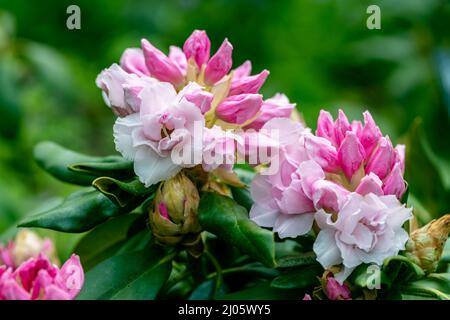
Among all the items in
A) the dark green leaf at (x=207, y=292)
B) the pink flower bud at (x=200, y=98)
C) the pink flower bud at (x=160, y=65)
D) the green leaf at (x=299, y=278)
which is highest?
the pink flower bud at (x=160, y=65)

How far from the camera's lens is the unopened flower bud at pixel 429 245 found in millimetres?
839

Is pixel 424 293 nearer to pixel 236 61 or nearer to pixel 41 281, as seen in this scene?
pixel 41 281

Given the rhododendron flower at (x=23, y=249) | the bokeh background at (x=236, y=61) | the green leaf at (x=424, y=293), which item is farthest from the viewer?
the bokeh background at (x=236, y=61)

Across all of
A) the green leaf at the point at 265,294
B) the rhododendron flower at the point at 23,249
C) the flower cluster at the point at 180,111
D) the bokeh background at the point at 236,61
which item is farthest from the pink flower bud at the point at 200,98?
the bokeh background at the point at 236,61

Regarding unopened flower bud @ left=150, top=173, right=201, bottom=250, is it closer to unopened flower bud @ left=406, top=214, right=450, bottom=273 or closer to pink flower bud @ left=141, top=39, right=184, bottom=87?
pink flower bud @ left=141, top=39, right=184, bottom=87

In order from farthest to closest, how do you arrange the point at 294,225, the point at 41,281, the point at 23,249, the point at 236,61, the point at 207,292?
the point at 236,61, the point at 23,249, the point at 207,292, the point at 294,225, the point at 41,281

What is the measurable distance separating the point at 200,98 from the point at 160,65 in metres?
0.08

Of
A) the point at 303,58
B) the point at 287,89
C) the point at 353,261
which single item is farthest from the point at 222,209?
the point at 303,58

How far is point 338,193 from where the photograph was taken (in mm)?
812

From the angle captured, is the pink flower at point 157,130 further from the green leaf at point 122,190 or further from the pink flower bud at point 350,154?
the pink flower bud at point 350,154

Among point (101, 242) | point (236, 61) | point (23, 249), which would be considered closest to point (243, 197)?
point (101, 242)

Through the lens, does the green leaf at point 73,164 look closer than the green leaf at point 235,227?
No

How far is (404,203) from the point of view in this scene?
86 centimetres

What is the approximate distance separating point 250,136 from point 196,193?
0.09 meters
